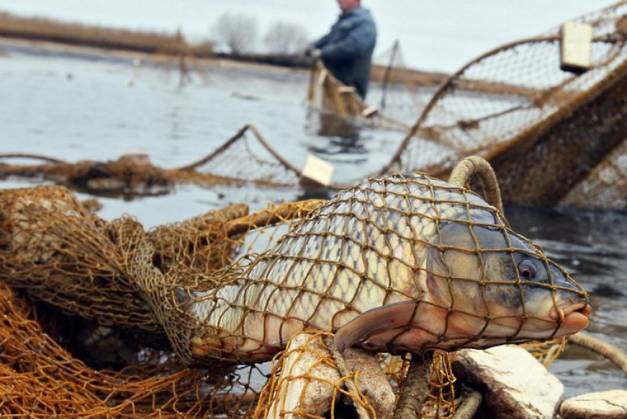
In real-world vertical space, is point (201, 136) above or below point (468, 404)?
below

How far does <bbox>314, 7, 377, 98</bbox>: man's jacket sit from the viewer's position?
52.5ft

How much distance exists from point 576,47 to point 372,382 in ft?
16.9

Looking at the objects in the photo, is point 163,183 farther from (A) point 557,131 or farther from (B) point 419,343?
(B) point 419,343

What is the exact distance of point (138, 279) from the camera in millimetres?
3541

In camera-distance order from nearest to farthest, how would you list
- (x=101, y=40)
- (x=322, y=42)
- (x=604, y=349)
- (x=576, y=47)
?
(x=604, y=349) → (x=576, y=47) → (x=322, y=42) → (x=101, y=40)

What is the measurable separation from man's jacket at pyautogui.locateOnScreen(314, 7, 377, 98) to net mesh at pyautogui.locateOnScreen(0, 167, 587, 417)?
484 inches

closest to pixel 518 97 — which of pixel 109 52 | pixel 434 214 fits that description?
pixel 434 214

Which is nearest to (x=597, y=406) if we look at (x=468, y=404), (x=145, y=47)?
(x=468, y=404)

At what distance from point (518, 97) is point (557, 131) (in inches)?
37.6

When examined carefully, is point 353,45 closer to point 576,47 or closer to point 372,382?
point 576,47

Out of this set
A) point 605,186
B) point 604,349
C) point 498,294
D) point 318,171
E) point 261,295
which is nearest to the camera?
point 498,294

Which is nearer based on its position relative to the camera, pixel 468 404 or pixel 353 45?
pixel 468 404

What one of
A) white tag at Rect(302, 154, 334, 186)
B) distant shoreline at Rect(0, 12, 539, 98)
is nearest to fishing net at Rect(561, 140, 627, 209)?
white tag at Rect(302, 154, 334, 186)

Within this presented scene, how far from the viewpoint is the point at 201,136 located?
1445cm
